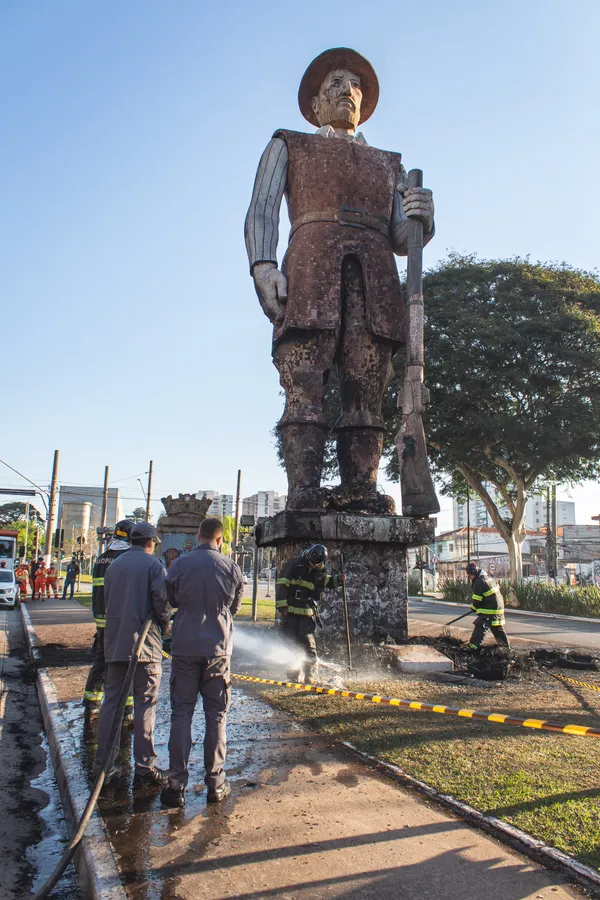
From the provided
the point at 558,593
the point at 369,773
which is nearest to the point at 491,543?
the point at 558,593

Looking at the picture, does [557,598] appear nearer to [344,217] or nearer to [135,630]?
[344,217]

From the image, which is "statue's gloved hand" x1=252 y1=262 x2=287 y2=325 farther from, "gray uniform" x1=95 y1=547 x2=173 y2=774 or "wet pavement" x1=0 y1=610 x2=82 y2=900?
"wet pavement" x1=0 y1=610 x2=82 y2=900

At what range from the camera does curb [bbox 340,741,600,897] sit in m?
2.87

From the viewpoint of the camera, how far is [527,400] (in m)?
22.2

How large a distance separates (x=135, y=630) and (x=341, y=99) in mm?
6952

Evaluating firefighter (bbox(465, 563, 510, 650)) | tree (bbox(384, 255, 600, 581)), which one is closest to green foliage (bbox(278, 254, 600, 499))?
tree (bbox(384, 255, 600, 581))

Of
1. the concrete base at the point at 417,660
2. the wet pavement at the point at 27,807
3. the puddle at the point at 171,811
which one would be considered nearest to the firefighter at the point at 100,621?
the puddle at the point at 171,811

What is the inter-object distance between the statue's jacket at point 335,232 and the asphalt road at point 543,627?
23.0 ft

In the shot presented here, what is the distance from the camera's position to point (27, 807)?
432cm

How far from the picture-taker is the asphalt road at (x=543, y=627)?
13188mm

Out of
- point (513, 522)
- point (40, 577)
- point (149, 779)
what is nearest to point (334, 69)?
point (149, 779)

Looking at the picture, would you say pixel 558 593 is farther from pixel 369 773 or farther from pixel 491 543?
pixel 491 543

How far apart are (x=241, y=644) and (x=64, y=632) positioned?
432 centimetres

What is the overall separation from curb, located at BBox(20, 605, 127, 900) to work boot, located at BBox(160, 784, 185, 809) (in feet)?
1.08
